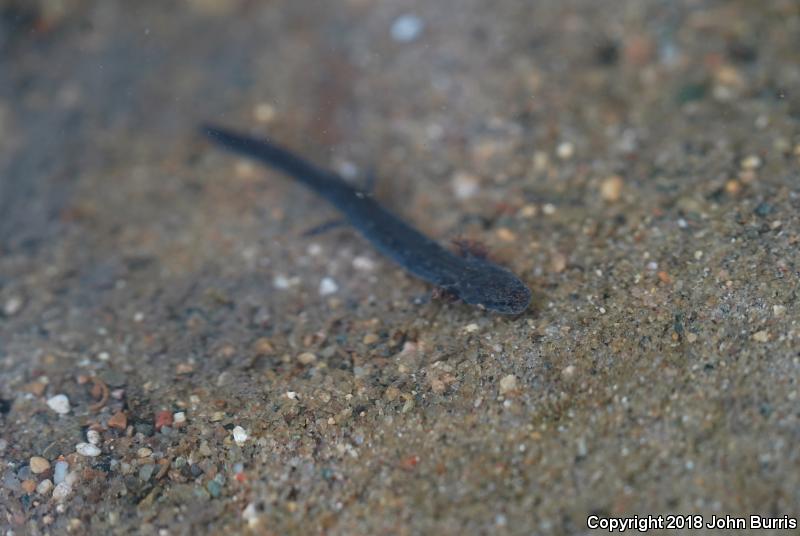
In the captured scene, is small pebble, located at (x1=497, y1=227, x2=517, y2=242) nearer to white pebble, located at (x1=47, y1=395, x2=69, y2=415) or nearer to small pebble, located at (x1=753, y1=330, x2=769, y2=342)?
small pebble, located at (x1=753, y1=330, x2=769, y2=342)

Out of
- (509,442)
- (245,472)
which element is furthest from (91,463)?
(509,442)

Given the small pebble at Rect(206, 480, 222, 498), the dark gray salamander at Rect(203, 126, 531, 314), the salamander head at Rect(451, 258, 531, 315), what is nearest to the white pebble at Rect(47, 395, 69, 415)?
the small pebble at Rect(206, 480, 222, 498)

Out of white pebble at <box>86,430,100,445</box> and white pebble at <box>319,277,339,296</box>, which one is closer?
white pebble at <box>86,430,100,445</box>

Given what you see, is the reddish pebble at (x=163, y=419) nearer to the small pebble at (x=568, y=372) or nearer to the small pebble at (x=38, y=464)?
the small pebble at (x=38, y=464)

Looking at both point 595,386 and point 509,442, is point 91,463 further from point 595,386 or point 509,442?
point 595,386

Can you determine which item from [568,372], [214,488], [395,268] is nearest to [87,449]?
[214,488]

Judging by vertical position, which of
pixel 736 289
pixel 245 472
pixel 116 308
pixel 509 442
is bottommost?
pixel 116 308

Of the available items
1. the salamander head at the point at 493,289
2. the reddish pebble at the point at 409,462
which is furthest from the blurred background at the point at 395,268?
the salamander head at the point at 493,289
